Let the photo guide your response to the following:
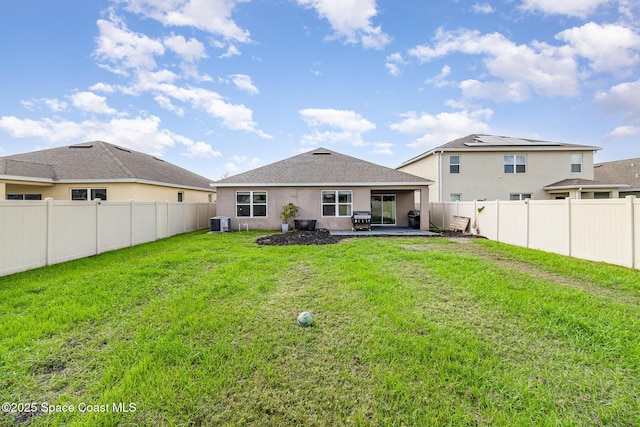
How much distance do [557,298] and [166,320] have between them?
21.1 ft

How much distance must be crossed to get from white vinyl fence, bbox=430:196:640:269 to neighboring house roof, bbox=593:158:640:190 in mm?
18887

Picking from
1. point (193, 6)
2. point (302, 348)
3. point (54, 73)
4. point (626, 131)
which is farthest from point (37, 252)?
point (626, 131)

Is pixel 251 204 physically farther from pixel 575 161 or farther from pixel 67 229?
pixel 575 161

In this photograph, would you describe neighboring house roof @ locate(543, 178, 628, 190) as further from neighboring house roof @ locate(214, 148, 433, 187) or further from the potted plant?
the potted plant

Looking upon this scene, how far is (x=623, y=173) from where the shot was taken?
75.9ft

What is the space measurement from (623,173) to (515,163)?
12681mm

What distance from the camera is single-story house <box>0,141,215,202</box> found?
14.3m

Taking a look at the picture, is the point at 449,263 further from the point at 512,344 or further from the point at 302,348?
the point at 302,348

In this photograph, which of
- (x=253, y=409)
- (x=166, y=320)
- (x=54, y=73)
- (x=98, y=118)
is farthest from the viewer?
(x=98, y=118)

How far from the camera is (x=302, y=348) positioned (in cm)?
329

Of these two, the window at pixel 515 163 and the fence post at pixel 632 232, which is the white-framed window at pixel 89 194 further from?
the window at pixel 515 163

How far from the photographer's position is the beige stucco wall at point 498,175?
750 inches

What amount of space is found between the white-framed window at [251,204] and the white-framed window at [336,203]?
3.51 m

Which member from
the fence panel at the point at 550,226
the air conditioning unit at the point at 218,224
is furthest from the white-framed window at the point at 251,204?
the fence panel at the point at 550,226
